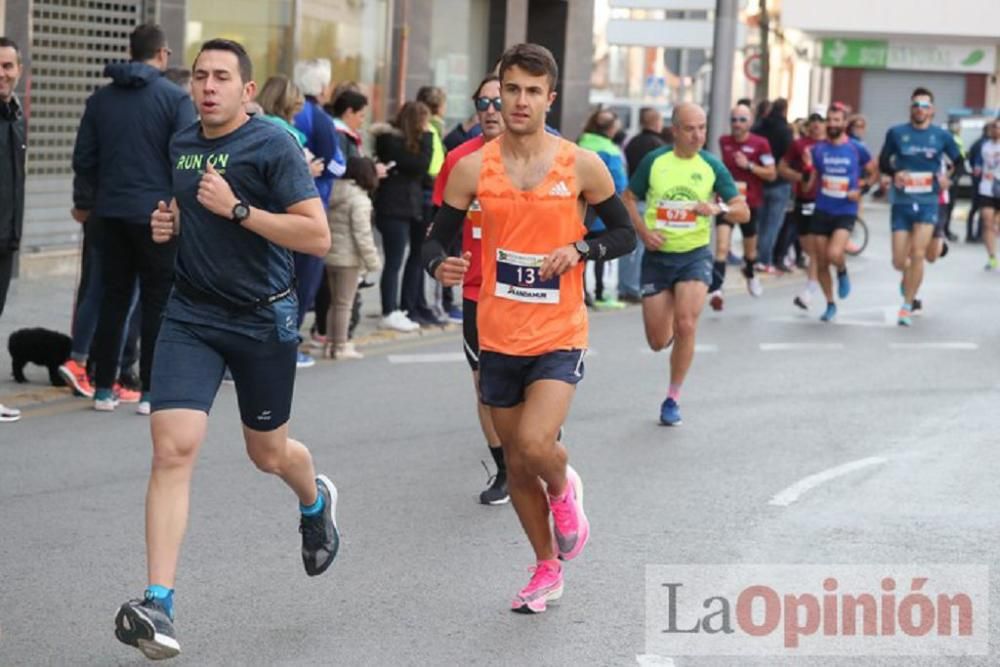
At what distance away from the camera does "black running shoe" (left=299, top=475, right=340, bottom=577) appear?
6.74m

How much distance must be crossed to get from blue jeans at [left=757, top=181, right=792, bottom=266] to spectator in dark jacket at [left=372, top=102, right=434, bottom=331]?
767 cm

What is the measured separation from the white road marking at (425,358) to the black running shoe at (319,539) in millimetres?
6778

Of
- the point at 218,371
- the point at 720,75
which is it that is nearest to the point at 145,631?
the point at 218,371

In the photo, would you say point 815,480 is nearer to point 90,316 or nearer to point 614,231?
point 614,231

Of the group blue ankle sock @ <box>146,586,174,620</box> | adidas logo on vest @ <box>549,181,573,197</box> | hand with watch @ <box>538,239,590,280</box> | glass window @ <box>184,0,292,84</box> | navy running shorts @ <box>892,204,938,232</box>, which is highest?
glass window @ <box>184,0,292,84</box>

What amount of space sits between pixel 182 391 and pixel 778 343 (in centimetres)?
997

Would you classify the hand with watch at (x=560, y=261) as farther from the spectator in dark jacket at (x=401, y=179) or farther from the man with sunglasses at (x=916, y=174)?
the man with sunglasses at (x=916, y=174)

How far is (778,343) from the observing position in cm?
1562

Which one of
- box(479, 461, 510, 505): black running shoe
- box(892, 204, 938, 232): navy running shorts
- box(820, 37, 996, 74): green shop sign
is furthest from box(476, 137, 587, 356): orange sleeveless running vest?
box(820, 37, 996, 74): green shop sign

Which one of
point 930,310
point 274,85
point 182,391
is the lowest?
point 930,310

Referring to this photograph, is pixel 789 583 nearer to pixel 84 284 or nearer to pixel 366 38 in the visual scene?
pixel 84 284

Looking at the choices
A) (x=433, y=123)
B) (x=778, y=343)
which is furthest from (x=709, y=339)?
(x=433, y=123)

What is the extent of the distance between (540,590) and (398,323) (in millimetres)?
8605

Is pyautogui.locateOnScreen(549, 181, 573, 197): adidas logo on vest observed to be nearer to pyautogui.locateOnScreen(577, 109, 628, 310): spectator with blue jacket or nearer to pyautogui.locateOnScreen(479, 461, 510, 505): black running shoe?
pyautogui.locateOnScreen(479, 461, 510, 505): black running shoe
